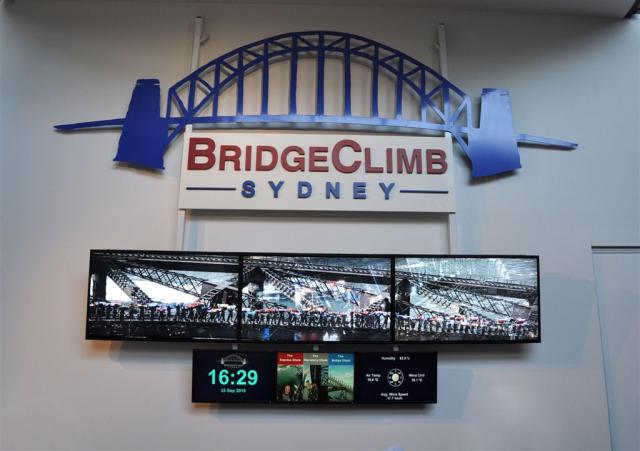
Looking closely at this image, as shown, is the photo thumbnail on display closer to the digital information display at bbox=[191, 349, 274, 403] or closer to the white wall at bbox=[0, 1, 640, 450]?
the digital information display at bbox=[191, 349, 274, 403]

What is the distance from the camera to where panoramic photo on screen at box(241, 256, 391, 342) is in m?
2.67

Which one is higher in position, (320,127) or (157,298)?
(320,127)

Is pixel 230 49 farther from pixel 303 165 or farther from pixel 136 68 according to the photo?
pixel 303 165

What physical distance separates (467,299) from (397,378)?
646 mm

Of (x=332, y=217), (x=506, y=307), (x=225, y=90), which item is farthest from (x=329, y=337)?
(x=225, y=90)

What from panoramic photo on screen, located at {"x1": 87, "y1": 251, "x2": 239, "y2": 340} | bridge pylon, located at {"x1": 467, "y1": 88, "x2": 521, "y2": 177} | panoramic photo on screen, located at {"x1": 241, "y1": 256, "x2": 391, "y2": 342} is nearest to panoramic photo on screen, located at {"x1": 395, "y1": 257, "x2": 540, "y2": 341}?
panoramic photo on screen, located at {"x1": 241, "y1": 256, "x2": 391, "y2": 342}

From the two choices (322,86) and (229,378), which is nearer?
(229,378)

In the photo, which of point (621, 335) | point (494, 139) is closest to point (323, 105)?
point (494, 139)

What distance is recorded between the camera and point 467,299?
8.86 feet

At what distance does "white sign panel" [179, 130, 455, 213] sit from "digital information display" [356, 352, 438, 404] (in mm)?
944

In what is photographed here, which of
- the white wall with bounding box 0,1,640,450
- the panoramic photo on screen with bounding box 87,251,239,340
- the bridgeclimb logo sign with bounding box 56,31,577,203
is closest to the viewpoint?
the panoramic photo on screen with bounding box 87,251,239,340

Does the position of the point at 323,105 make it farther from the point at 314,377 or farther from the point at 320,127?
the point at 314,377

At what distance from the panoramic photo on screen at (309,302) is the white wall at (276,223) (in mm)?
313

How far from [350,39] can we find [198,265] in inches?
Answer: 75.5
